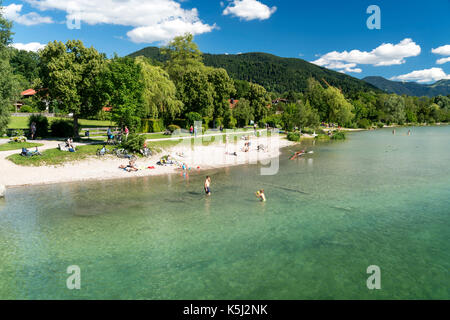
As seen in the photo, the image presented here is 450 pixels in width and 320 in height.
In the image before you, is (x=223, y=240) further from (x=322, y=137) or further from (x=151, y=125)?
(x=322, y=137)

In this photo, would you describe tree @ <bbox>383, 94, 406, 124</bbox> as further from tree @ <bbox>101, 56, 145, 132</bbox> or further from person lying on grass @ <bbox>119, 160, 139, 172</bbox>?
person lying on grass @ <bbox>119, 160, 139, 172</bbox>

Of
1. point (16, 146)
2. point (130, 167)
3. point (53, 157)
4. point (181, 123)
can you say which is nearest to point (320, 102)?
point (181, 123)

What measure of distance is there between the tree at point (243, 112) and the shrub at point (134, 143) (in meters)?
46.2

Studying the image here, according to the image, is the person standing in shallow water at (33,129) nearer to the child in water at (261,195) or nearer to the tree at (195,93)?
the tree at (195,93)

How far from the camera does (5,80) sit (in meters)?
30.8

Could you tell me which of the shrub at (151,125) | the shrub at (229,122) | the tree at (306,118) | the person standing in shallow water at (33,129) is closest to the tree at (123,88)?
the person standing in shallow water at (33,129)

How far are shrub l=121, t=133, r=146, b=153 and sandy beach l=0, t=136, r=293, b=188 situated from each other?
1.55 meters

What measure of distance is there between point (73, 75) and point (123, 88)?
6.26m

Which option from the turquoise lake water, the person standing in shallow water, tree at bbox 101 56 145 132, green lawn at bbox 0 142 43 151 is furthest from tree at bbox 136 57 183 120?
the turquoise lake water

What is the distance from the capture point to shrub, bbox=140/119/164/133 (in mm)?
52562

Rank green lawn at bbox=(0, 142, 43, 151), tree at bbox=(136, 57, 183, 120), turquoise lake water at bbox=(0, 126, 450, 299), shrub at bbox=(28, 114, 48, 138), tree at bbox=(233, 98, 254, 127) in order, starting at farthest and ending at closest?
tree at bbox=(233, 98, 254, 127) → tree at bbox=(136, 57, 183, 120) → shrub at bbox=(28, 114, 48, 138) → green lawn at bbox=(0, 142, 43, 151) → turquoise lake water at bbox=(0, 126, 450, 299)

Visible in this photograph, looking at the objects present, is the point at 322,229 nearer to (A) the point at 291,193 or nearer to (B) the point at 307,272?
(B) the point at 307,272

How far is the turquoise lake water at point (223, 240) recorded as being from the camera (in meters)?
12.0
